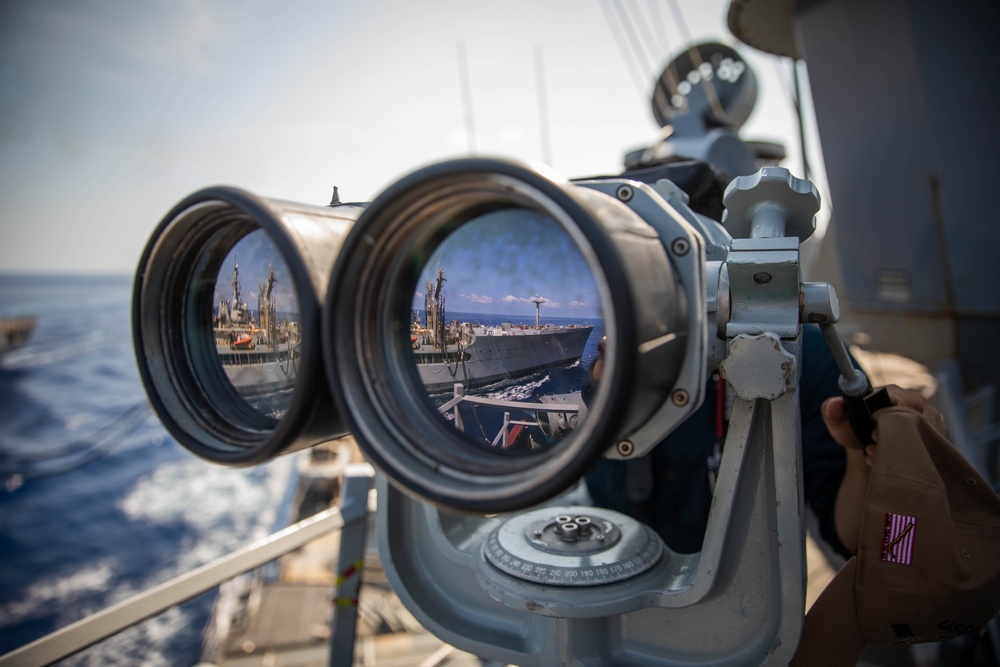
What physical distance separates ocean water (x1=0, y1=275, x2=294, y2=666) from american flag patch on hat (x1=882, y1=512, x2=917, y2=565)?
8.35 metres

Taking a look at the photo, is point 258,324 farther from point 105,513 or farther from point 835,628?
point 105,513

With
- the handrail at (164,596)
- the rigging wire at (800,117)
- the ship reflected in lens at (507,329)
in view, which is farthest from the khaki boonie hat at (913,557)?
the rigging wire at (800,117)

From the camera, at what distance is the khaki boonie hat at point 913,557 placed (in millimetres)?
917

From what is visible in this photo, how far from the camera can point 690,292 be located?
0.73 m

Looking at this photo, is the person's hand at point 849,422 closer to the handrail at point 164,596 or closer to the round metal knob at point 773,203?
the round metal knob at point 773,203

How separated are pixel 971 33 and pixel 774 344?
367cm

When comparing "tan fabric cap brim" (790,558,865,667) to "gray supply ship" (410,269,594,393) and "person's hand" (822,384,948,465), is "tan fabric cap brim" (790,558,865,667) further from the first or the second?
"gray supply ship" (410,269,594,393)

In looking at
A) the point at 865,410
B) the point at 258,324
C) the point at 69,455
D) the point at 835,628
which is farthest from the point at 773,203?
the point at 69,455

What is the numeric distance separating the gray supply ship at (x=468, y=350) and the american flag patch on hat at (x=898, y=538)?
0.64 metres

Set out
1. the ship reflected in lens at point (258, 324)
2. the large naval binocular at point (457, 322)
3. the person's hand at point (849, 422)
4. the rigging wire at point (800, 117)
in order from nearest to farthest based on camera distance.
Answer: the large naval binocular at point (457, 322) → the ship reflected in lens at point (258, 324) → the person's hand at point (849, 422) → the rigging wire at point (800, 117)

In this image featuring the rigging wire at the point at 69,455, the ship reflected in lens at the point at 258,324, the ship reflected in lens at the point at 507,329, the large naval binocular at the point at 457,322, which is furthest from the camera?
the rigging wire at the point at 69,455

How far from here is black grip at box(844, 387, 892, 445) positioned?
1.08m

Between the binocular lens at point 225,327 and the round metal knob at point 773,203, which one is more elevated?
the round metal knob at point 773,203

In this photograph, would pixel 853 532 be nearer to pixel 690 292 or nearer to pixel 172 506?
pixel 690 292
